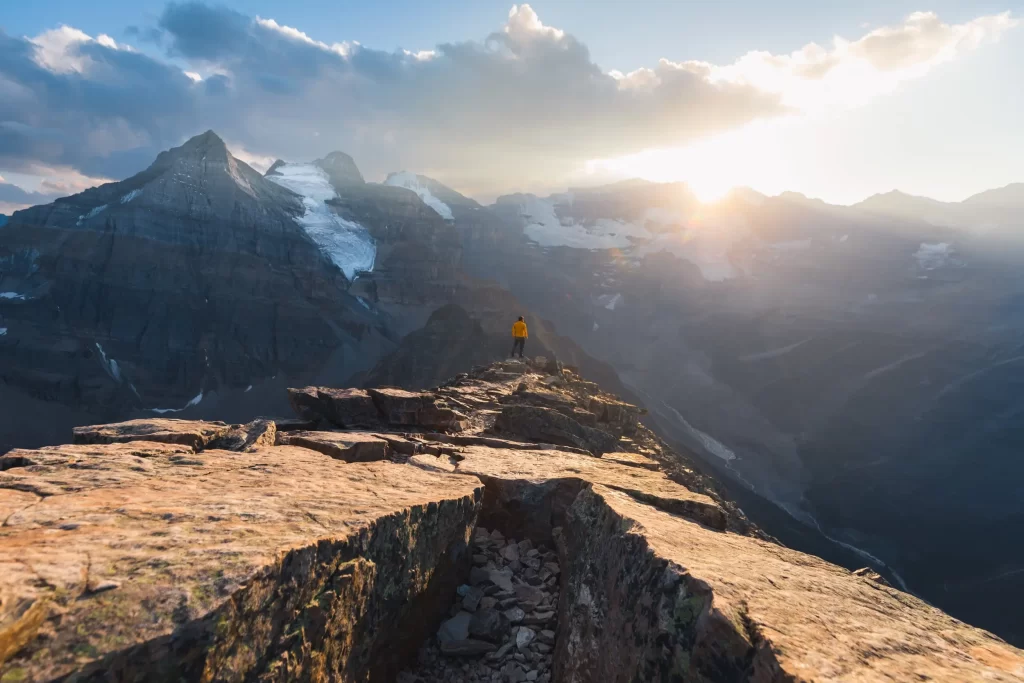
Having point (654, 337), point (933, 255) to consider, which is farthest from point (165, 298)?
point (933, 255)

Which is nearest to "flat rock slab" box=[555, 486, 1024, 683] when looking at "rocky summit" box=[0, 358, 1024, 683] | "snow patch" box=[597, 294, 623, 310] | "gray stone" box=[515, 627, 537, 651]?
"rocky summit" box=[0, 358, 1024, 683]

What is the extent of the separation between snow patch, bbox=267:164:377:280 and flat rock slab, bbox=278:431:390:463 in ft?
500

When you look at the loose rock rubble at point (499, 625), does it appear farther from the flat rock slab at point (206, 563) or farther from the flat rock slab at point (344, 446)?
the flat rock slab at point (344, 446)

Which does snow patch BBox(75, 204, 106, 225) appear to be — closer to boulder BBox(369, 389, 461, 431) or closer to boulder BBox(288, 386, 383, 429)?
boulder BBox(288, 386, 383, 429)

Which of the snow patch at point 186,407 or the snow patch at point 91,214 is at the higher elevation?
the snow patch at point 91,214

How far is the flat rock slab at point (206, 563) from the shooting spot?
2.31 m

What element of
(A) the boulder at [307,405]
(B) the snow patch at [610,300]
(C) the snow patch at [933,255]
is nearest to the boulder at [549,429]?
(A) the boulder at [307,405]

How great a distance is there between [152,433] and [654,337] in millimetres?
156152

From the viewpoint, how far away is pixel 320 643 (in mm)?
3291

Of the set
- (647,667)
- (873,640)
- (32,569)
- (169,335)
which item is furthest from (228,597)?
(169,335)

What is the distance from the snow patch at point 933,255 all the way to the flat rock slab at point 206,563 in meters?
180

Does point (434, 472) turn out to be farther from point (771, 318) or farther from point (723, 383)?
point (771, 318)

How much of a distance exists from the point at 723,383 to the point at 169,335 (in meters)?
124

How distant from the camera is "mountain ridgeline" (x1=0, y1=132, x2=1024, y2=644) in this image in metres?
74.7
